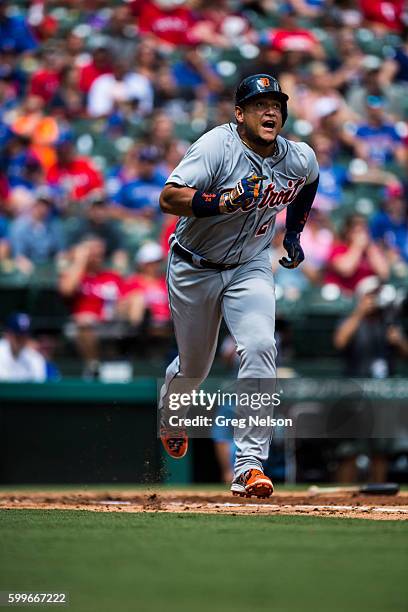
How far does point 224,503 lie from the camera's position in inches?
236

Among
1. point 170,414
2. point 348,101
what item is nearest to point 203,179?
point 170,414

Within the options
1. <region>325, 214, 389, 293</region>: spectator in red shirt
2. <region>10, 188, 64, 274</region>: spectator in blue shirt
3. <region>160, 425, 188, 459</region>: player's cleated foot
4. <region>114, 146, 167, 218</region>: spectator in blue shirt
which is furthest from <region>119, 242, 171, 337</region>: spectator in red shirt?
<region>160, 425, 188, 459</region>: player's cleated foot

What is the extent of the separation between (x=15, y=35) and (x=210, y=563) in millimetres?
10799

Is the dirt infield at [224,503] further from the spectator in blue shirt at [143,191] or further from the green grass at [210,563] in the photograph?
the spectator in blue shirt at [143,191]

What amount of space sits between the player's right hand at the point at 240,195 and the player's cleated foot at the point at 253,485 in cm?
122

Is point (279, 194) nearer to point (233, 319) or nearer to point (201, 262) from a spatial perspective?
point (201, 262)

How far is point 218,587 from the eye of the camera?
312cm

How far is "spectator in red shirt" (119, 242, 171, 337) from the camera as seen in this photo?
9.46 m

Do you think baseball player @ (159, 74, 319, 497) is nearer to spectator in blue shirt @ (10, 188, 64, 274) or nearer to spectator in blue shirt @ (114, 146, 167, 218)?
spectator in blue shirt @ (10, 188, 64, 274)

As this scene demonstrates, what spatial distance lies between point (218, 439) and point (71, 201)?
3386mm

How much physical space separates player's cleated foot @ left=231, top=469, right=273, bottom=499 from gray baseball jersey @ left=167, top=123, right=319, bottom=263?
1072 mm

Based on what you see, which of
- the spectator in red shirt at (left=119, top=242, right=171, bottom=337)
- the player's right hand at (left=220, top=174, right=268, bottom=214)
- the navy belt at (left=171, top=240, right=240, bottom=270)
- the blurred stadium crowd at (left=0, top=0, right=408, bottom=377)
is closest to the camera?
the player's right hand at (left=220, top=174, right=268, bottom=214)

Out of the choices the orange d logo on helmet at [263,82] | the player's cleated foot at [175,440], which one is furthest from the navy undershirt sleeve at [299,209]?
the player's cleated foot at [175,440]

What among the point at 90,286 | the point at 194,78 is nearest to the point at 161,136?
→ the point at 194,78
